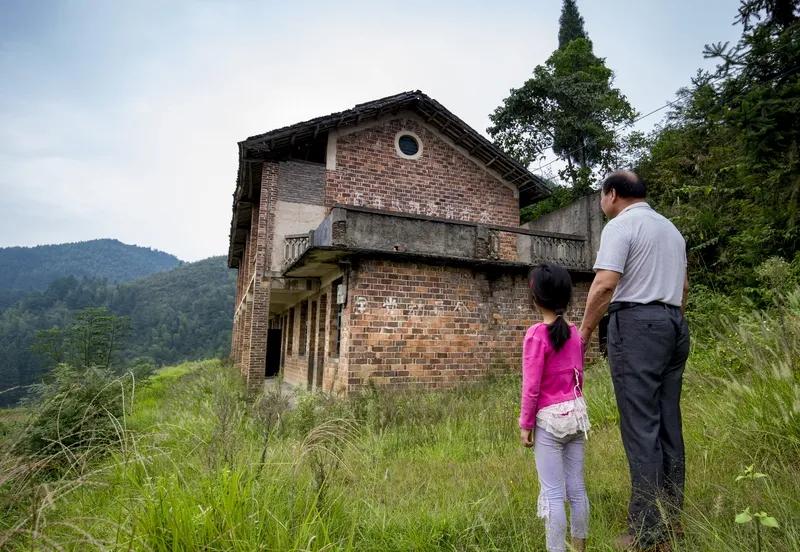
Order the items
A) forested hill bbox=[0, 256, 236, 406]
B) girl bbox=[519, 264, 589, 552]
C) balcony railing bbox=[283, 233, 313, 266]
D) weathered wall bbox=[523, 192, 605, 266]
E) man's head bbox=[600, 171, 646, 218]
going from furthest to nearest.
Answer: forested hill bbox=[0, 256, 236, 406] → balcony railing bbox=[283, 233, 313, 266] → weathered wall bbox=[523, 192, 605, 266] → man's head bbox=[600, 171, 646, 218] → girl bbox=[519, 264, 589, 552]

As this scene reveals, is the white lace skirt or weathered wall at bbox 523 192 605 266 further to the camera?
weathered wall at bbox 523 192 605 266

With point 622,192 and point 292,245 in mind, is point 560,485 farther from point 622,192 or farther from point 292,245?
point 292,245

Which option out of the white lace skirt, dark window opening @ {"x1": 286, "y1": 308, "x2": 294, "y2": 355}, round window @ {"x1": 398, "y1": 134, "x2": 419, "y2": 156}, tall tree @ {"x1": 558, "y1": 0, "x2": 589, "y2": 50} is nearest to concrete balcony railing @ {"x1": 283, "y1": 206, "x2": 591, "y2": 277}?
round window @ {"x1": 398, "y1": 134, "x2": 419, "y2": 156}

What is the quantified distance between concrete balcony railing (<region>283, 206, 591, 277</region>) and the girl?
18.4ft

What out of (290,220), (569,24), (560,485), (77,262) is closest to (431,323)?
(290,220)

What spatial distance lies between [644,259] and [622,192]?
468 mm

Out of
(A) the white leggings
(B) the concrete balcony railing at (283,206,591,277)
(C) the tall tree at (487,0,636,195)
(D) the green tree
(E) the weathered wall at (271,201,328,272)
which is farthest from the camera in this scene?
(C) the tall tree at (487,0,636,195)

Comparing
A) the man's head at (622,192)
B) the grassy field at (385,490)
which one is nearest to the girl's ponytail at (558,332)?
the man's head at (622,192)

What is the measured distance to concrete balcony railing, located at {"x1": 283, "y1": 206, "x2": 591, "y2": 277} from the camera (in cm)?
789

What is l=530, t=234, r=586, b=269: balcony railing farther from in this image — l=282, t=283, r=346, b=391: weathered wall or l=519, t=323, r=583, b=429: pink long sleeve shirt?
l=519, t=323, r=583, b=429: pink long sleeve shirt

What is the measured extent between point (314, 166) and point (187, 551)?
1031 cm

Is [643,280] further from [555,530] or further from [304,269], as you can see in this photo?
[304,269]

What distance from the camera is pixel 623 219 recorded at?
101 inches

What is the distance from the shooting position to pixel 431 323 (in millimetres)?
8406
